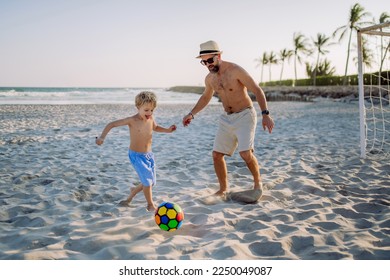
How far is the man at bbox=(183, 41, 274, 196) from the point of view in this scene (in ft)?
12.7

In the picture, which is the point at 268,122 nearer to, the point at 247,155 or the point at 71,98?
the point at 247,155

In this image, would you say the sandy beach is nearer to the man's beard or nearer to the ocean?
the man's beard

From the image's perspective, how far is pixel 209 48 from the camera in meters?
3.80

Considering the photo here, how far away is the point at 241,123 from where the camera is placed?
3967 mm

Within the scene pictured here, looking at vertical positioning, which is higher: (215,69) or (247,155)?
(215,69)

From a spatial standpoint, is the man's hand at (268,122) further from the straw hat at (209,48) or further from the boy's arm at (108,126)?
the boy's arm at (108,126)

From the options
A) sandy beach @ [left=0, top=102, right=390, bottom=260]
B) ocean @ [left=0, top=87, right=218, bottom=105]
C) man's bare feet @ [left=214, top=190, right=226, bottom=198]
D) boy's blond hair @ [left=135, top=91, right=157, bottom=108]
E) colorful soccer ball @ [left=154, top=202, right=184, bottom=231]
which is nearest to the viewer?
sandy beach @ [left=0, top=102, right=390, bottom=260]

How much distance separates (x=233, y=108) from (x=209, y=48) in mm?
743

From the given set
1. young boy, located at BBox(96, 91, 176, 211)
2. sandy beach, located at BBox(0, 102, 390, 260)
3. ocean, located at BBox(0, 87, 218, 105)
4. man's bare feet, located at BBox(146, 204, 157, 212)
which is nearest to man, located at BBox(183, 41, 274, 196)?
sandy beach, located at BBox(0, 102, 390, 260)

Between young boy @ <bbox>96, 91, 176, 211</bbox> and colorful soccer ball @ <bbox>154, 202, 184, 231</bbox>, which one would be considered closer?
colorful soccer ball @ <bbox>154, 202, 184, 231</bbox>

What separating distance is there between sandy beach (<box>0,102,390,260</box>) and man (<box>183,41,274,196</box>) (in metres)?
0.54

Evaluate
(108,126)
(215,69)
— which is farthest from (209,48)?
(108,126)
